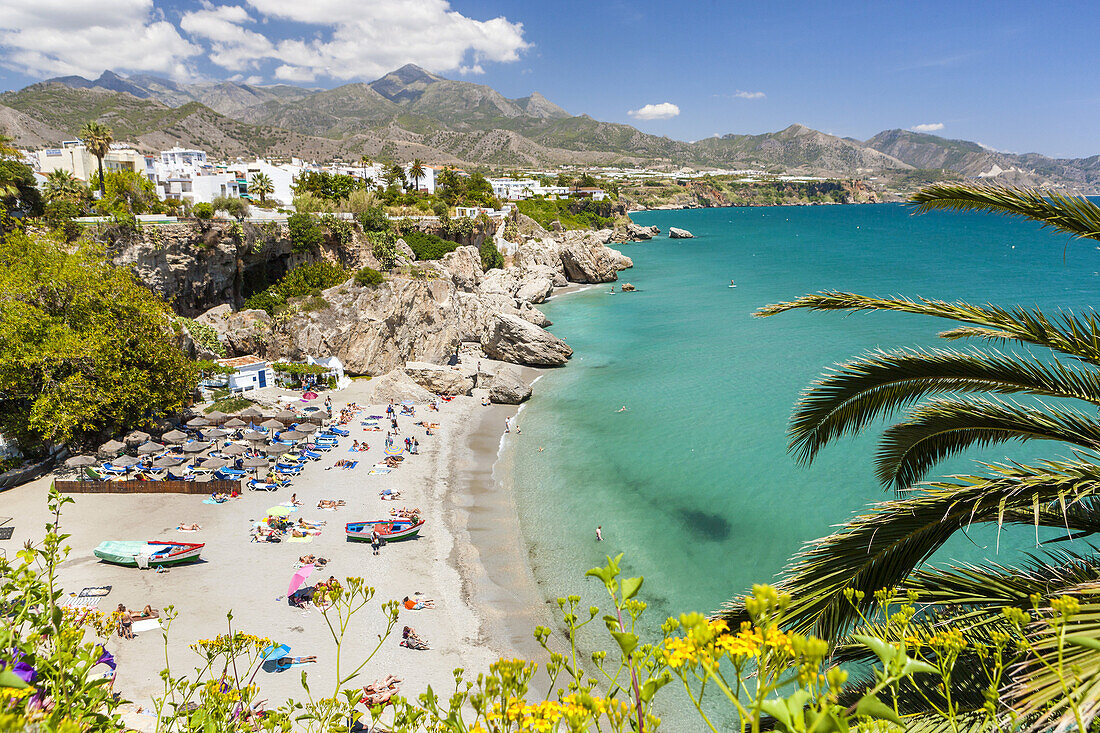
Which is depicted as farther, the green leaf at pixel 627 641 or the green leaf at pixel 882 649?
the green leaf at pixel 627 641

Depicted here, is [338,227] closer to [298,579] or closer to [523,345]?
[523,345]

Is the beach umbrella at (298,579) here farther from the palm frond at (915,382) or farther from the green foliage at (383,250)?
the green foliage at (383,250)

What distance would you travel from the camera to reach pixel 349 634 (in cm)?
1416

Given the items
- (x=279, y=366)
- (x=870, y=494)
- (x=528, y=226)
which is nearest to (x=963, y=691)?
(x=870, y=494)

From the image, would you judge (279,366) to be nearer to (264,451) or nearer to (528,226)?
(264,451)

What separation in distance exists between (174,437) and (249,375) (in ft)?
23.4

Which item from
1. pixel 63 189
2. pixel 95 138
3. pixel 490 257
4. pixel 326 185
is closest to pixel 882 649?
pixel 63 189

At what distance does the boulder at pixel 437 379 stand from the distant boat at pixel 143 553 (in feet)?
55.4

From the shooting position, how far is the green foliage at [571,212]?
9079cm

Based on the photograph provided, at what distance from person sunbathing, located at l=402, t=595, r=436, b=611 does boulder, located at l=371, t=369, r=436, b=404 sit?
15.6 m

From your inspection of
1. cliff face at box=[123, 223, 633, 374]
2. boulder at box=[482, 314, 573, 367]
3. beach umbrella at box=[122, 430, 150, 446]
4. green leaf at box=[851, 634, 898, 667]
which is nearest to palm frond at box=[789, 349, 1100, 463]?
green leaf at box=[851, 634, 898, 667]

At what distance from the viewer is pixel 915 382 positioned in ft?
17.4

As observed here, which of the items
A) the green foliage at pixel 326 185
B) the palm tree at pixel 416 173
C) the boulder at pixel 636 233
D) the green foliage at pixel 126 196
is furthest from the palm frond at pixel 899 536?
the boulder at pixel 636 233

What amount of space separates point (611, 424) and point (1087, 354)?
24.4 m
